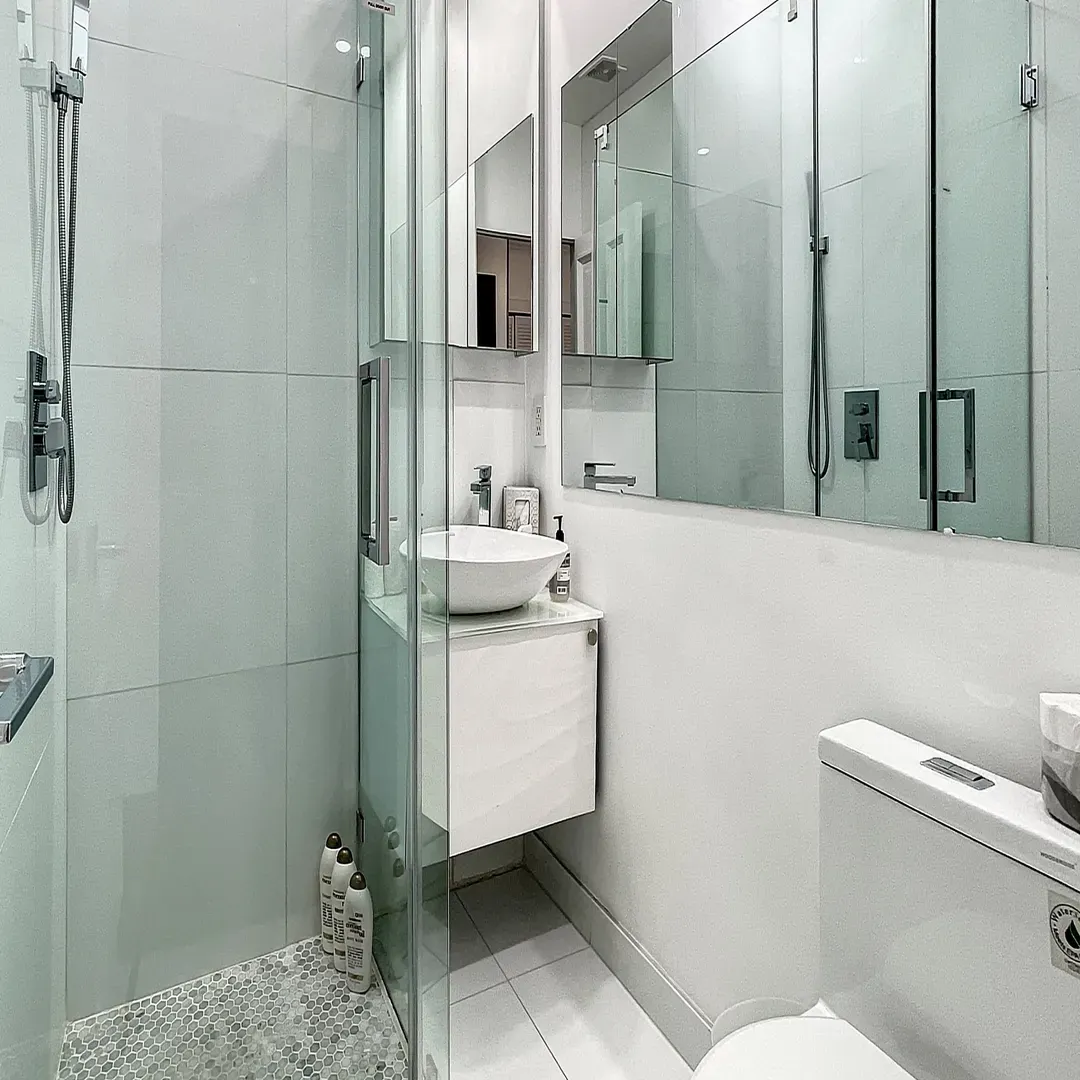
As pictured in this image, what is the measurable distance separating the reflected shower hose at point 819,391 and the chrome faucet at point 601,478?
515mm

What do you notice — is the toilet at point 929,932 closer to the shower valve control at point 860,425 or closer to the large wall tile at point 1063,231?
the shower valve control at point 860,425

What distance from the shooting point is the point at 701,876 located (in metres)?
1.51

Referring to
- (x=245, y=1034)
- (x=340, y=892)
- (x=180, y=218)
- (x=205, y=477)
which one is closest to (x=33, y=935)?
(x=245, y=1034)

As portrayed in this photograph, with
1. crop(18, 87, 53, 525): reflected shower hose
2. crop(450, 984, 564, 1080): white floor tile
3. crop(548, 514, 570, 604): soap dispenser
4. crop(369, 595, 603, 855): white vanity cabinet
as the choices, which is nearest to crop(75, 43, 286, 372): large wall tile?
crop(18, 87, 53, 525): reflected shower hose

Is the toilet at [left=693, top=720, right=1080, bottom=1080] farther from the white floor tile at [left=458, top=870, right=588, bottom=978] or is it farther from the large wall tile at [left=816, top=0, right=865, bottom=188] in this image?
the white floor tile at [left=458, top=870, right=588, bottom=978]

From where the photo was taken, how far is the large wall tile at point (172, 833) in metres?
1.32

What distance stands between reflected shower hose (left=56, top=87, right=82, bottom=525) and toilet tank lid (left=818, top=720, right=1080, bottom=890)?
46.8 inches

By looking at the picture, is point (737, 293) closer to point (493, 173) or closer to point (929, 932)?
point (493, 173)

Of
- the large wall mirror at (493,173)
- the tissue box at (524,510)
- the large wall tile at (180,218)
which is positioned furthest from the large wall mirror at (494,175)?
→ the large wall tile at (180,218)

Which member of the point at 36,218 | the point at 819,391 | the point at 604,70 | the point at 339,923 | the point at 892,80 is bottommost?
the point at 339,923

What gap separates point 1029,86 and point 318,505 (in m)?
1.19

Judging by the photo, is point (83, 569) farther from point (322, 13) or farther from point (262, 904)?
point (322, 13)

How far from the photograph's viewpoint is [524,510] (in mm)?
2021

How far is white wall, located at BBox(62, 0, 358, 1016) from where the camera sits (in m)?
1.28
